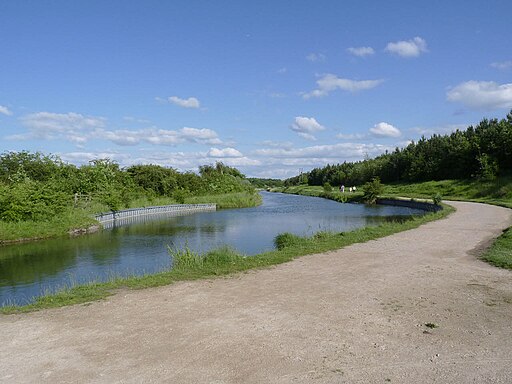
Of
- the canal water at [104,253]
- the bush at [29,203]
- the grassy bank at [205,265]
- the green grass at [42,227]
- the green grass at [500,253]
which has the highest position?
the bush at [29,203]

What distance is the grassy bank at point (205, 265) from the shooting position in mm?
8078

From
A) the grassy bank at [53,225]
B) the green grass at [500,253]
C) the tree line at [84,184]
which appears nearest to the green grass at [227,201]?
the tree line at [84,184]

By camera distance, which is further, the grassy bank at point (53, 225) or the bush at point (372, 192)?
the bush at point (372, 192)

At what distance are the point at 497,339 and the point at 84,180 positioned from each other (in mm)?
35738

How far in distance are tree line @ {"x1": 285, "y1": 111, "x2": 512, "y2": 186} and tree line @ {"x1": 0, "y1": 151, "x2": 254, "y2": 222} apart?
2681cm

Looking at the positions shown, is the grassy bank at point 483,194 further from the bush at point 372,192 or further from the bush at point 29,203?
the bush at point 29,203

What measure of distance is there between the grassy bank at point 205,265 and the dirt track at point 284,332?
1.69 feet

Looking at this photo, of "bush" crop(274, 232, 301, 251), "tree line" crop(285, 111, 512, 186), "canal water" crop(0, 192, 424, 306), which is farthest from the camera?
"tree line" crop(285, 111, 512, 186)

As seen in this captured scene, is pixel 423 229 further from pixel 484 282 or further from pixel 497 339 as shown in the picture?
pixel 497 339

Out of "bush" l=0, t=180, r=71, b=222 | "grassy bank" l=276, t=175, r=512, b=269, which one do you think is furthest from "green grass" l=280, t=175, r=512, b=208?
"bush" l=0, t=180, r=71, b=222

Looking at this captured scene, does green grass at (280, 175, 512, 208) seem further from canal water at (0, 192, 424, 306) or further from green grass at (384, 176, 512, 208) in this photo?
canal water at (0, 192, 424, 306)

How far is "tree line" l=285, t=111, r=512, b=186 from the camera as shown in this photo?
4738cm

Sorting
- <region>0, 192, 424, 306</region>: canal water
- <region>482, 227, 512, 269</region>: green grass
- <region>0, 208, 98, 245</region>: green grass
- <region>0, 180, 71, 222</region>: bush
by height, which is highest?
<region>0, 180, 71, 222</region>: bush

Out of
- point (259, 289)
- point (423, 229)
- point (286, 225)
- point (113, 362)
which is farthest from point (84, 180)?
point (113, 362)
